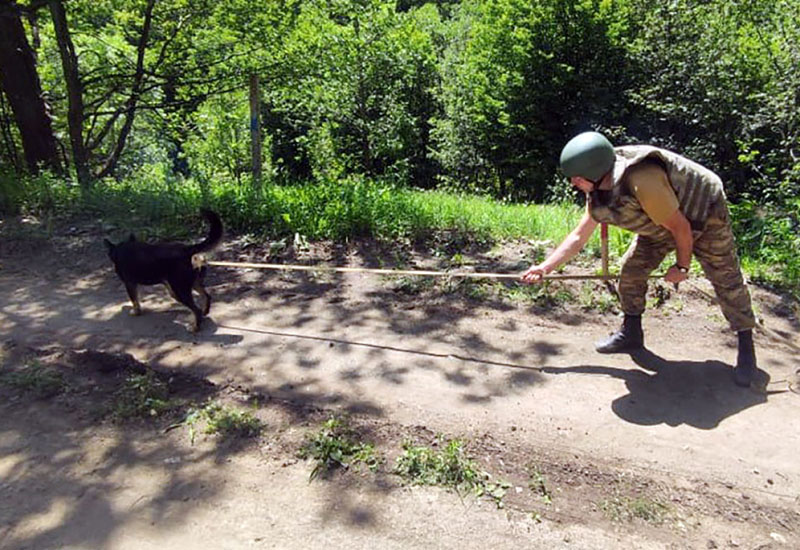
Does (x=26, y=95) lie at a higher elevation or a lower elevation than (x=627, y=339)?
higher

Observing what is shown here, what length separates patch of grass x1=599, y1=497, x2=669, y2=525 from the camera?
9.25ft

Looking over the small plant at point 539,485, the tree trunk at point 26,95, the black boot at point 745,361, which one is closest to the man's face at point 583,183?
the black boot at point 745,361

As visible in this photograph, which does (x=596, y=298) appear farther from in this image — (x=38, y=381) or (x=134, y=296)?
(x=38, y=381)

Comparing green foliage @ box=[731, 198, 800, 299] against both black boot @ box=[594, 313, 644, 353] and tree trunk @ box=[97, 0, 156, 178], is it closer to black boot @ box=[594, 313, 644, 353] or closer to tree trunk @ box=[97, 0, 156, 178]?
black boot @ box=[594, 313, 644, 353]

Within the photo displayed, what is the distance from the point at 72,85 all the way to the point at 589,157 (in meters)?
10.00

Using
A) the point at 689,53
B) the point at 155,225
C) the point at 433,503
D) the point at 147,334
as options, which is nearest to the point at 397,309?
the point at 147,334

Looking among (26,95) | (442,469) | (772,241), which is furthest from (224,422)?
(26,95)

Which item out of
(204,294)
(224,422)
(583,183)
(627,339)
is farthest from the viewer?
(204,294)

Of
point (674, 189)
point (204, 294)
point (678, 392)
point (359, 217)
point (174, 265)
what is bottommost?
point (678, 392)

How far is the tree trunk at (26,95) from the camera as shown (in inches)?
410

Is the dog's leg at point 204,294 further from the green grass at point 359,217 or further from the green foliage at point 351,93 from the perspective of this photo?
the green foliage at point 351,93

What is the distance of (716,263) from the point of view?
391 centimetres

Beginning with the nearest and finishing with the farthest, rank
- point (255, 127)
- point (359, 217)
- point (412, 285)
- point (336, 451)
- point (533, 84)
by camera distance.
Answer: point (336, 451) → point (412, 285) → point (359, 217) → point (255, 127) → point (533, 84)

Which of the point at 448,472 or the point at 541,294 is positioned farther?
the point at 541,294
